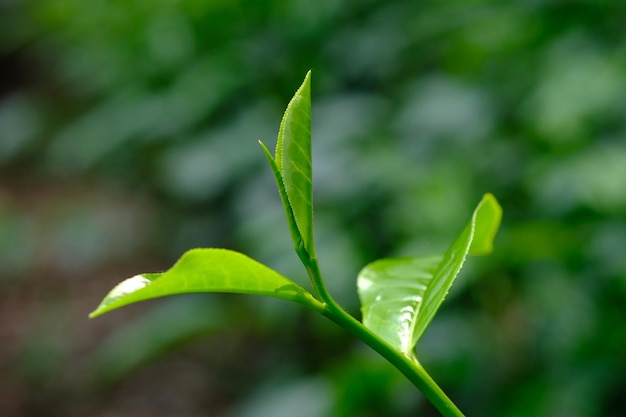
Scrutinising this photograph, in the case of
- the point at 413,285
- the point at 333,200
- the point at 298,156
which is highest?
the point at 298,156

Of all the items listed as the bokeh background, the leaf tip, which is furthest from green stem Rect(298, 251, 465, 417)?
the bokeh background

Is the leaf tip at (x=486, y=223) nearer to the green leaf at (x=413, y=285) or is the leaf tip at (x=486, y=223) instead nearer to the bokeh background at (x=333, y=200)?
the green leaf at (x=413, y=285)

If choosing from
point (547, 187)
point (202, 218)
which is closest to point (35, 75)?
point (202, 218)

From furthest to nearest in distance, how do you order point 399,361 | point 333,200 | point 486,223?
point 333,200 < point 486,223 < point 399,361

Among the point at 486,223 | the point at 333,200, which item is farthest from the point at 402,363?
the point at 333,200

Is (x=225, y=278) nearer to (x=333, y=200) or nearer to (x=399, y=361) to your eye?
(x=399, y=361)

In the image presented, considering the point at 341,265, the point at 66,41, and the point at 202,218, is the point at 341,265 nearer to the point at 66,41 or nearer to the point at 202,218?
the point at 202,218
